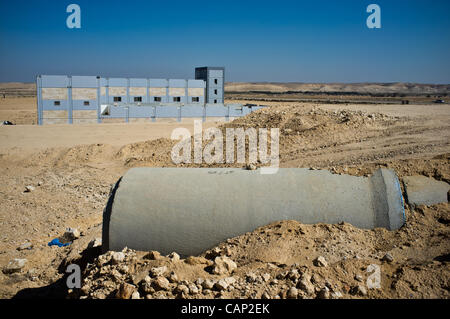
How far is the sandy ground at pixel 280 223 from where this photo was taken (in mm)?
4293

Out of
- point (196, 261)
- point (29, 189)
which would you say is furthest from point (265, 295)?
point (29, 189)

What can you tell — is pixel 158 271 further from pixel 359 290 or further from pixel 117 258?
pixel 359 290

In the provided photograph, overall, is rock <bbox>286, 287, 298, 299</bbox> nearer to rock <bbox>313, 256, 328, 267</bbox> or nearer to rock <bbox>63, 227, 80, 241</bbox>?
rock <bbox>313, 256, 328, 267</bbox>

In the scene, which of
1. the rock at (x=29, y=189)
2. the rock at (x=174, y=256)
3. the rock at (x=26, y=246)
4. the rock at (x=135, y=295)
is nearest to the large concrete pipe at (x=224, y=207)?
the rock at (x=174, y=256)

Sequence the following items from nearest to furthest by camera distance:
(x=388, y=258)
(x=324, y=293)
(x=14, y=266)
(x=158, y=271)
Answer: (x=324, y=293) < (x=158, y=271) < (x=388, y=258) < (x=14, y=266)

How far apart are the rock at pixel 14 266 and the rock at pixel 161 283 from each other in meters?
3.72

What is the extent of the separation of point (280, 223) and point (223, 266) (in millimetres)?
915

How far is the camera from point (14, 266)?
671 cm

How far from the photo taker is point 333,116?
17.1 m

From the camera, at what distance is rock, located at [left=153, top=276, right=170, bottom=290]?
13.8 feet

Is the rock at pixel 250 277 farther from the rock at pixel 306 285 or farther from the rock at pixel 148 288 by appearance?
the rock at pixel 148 288

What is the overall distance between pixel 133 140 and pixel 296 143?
1046cm

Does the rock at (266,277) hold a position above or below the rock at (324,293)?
above

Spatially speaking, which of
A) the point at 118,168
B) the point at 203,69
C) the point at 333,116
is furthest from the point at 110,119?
the point at 333,116
